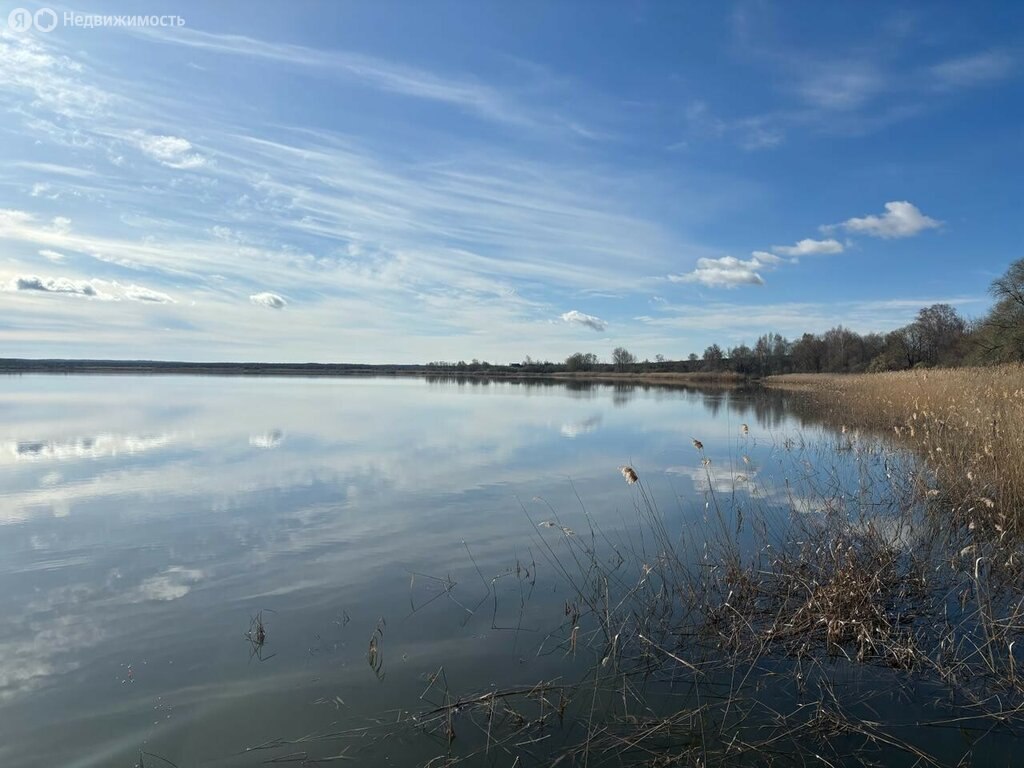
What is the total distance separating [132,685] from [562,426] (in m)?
13.7

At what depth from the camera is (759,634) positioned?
387cm

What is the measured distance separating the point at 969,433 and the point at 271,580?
824 cm

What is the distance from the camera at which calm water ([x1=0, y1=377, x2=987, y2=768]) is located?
314 cm

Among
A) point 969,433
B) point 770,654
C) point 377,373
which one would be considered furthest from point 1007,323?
point 377,373

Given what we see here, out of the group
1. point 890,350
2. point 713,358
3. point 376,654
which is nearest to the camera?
point 376,654

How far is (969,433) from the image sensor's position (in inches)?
305

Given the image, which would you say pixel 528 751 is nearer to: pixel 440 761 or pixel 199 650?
pixel 440 761

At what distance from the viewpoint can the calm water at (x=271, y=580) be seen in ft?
10.3

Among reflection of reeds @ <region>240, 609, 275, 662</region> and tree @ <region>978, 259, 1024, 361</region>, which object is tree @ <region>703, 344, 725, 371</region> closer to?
tree @ <region>978, 259, 1024, 361</region>

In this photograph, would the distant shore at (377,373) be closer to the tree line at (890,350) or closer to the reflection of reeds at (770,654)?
the tree line at (890,350)

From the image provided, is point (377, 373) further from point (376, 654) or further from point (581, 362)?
point (376, 654)

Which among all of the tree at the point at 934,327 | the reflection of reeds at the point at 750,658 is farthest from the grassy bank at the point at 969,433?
the tree at the point at 934,327

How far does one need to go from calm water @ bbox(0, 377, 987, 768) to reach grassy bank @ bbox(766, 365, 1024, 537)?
1.76 meters

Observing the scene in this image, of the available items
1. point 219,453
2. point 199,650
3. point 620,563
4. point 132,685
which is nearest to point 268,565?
point 199,650
